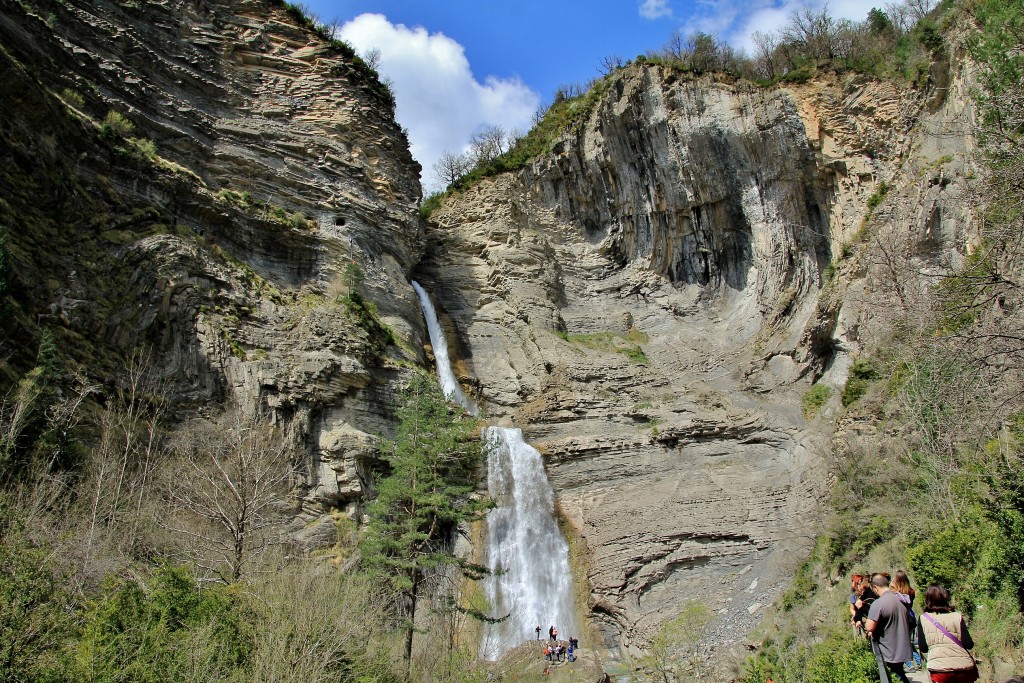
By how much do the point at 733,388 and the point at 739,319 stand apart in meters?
4.85

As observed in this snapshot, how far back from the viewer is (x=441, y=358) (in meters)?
29.8

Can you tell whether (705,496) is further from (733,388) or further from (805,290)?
(805,290)

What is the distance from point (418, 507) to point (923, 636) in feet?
42.2

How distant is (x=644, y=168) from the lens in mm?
34312

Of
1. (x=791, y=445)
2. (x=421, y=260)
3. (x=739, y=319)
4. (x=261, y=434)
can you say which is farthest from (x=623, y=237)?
(x=261, y=434)

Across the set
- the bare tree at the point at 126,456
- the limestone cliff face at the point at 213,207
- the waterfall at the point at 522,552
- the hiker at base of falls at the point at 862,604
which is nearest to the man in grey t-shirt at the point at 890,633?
the hiker at base of falls at the point at 862,604

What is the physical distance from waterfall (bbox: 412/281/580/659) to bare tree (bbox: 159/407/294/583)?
6.24 meters

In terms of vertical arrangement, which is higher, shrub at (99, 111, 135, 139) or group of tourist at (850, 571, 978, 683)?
shrub at (99, 111, 135, 139)

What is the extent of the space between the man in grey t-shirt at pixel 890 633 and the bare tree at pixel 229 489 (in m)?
11.7

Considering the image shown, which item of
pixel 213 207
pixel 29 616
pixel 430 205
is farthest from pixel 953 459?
pixel 430 205

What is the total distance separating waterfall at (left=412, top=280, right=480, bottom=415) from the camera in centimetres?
2817

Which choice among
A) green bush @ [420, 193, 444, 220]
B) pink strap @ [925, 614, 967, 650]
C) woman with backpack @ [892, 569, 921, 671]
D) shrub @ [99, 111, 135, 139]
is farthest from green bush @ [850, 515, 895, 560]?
green bush @ [420, 193, 444, 220]

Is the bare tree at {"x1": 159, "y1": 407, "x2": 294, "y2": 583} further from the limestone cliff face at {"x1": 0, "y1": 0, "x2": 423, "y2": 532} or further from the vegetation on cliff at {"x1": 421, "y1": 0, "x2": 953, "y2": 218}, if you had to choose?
the vegetation on cliff at {"x1": 421, "y1": 0, "x2": 953, "y2": 218}

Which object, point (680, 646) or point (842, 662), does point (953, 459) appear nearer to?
point (842, 662)
